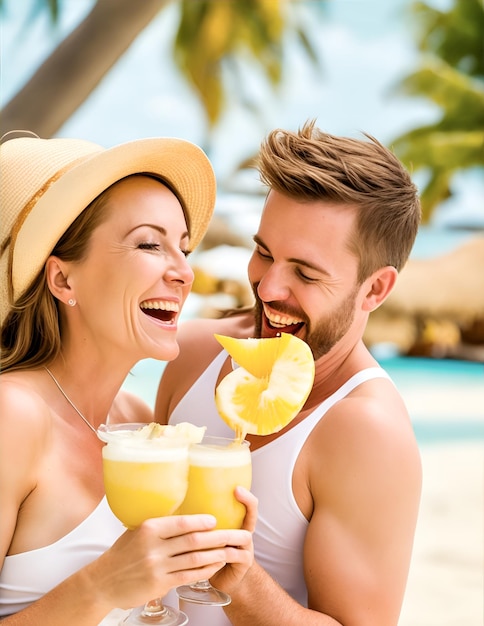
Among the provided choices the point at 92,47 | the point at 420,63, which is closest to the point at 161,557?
the point at 92,47

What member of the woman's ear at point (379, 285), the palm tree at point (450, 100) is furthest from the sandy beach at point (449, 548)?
the palm tree at point (450, 100)

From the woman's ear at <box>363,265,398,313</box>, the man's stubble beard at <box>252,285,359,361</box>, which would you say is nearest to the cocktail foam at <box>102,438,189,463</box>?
the man's stubble beard at <box>252,285,359,361</box>

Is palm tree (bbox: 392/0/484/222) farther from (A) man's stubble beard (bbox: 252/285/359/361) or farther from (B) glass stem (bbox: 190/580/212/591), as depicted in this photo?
(B) glass stem (bbox: 190/580/212/591)

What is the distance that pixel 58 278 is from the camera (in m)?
2.70

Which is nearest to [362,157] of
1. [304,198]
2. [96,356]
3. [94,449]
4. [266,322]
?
[304,198]

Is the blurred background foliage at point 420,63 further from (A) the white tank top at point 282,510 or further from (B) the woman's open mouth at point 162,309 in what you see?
(B) the woman's open mouth at point 162,309

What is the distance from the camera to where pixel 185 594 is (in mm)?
2420

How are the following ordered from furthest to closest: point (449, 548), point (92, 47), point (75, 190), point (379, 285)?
1. point (449, 548)
2. point (92, 47)
3. point (379, 285)
4. point (75, 190)

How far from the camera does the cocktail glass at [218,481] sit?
2.14 metres

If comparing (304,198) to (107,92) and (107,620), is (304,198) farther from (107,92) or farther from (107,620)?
(107,92)

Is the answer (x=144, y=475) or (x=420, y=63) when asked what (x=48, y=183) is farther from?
(x=420, y=63)

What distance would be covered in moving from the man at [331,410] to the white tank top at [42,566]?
479 mm

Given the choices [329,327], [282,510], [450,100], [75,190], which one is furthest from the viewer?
[450,100]

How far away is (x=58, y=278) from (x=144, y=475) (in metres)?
0.85
